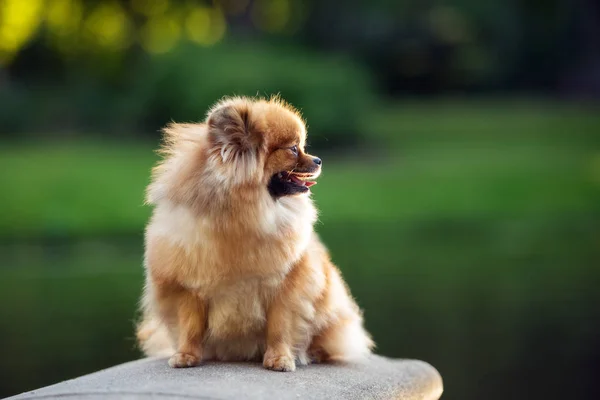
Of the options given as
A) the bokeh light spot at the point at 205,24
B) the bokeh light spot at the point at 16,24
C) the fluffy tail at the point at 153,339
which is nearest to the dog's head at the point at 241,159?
the fluffy tail at the point at 153,339

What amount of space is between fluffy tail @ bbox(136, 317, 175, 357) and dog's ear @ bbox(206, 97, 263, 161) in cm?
116

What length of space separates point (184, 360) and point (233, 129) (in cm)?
108

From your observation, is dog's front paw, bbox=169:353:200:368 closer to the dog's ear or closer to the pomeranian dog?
A: the pomeranian dog

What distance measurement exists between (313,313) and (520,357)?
4.90 metres

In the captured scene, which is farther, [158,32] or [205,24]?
[205,24]

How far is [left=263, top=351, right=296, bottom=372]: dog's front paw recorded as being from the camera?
4.36 meters

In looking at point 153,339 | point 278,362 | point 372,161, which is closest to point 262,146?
point 278,362

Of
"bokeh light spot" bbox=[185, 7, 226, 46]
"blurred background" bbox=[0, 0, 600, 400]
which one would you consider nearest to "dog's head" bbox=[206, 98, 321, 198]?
"blurred background" bbox=[0, 0, 600, 400]

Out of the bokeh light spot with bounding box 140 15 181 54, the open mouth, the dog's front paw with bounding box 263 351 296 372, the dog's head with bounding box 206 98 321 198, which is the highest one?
the bokeh light spot with bounding box 140 15 181 54

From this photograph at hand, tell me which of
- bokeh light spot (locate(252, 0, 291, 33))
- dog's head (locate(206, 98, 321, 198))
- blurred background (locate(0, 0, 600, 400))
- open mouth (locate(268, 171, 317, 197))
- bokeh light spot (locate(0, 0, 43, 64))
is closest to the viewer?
dog's head (locate(206, 98, 321, 198))

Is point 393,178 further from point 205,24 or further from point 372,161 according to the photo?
point 205,24

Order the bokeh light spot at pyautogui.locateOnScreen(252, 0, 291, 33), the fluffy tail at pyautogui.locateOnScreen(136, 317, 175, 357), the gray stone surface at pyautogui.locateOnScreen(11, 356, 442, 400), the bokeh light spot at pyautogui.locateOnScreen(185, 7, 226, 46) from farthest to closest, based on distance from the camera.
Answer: the bokeh light spot at pyautogui.locateOnScreen(185, 7, 226, 46), the bokeh light spot at pyautogui.locateOnScreen(252, 0, 291, 33), the fluffy tail at pyautogui.locateOnScreen(136, 317, 175, 357), the gray stone surface at pyautogui.locateOnScreen(11, 356, 442, 400)

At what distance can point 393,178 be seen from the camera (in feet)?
57.3

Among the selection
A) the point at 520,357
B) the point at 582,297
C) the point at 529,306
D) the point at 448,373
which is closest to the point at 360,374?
the point at 448,373
